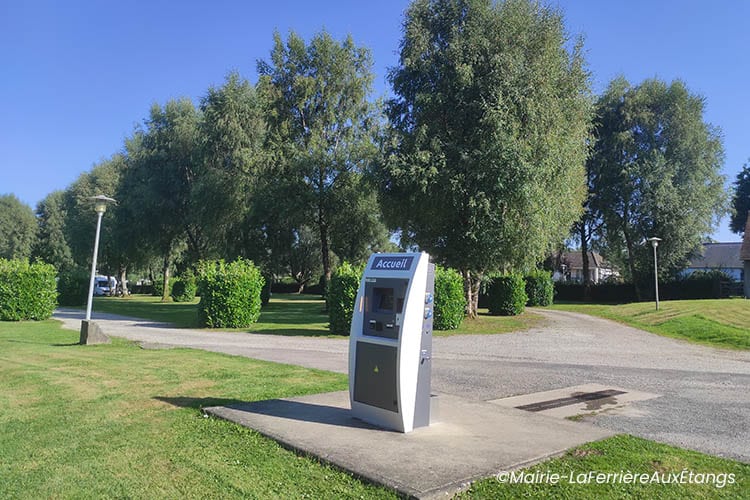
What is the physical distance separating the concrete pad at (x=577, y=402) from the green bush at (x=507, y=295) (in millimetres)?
17550

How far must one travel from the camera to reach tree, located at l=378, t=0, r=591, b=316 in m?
19.3

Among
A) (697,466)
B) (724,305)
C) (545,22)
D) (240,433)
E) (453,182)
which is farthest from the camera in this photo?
(724,305)

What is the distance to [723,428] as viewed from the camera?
596 centimetres

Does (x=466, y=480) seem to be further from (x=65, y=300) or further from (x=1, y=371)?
(x=65, y=300)

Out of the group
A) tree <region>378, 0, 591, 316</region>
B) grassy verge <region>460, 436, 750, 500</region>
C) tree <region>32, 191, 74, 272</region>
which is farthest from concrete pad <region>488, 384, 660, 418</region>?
tree <region>32, 191, 74, 272</region>

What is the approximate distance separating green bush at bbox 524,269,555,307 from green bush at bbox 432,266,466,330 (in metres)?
16.4

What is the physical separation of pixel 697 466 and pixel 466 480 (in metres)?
2.05

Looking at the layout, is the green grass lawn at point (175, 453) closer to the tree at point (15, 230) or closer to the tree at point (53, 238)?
the tree at point (53, 238)

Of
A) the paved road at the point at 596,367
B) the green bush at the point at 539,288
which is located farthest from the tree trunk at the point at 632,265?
the paved road at the point at 596,367

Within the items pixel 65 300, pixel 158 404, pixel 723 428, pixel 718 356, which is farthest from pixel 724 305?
pixel 65 300

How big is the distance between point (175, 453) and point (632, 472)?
12.6ft

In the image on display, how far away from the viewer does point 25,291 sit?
20625mm

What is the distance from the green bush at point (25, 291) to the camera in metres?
20.3

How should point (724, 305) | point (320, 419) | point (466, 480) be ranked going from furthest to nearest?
1. point (724, 305)
2. point (320, 419)
3. point (466, 480)
